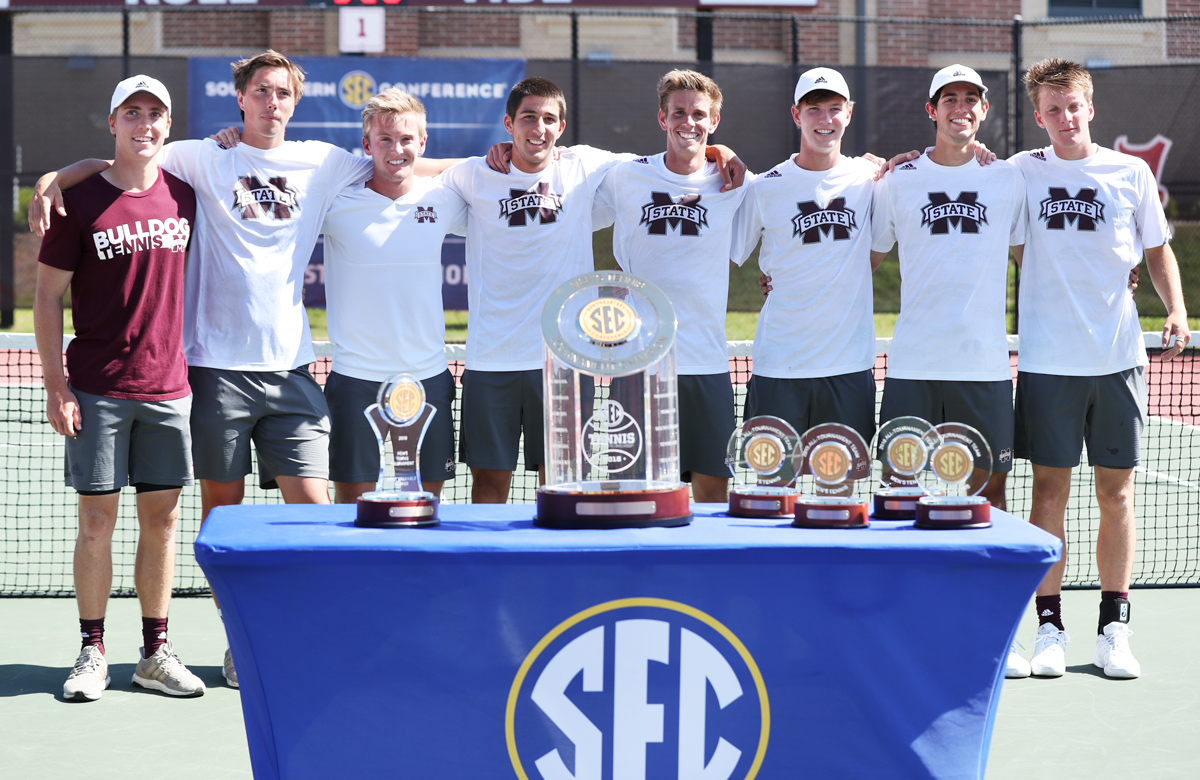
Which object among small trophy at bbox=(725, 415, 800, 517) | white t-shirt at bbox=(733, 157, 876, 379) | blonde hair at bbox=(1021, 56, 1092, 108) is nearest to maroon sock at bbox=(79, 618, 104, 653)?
small trophy at bbox=(725, 415, 800, 517)

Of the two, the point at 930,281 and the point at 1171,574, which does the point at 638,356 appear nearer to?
the point at 930,281

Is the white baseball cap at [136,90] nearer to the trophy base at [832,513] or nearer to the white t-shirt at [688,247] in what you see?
the white t-shirt at [688,247]

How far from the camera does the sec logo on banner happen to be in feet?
9.41

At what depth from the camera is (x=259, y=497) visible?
7141 millimetres

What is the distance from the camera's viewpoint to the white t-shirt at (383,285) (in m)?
4.25

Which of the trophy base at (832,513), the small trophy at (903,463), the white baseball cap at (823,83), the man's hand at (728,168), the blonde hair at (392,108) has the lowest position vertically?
the trophy base at (832,513)

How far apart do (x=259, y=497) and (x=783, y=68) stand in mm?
7125

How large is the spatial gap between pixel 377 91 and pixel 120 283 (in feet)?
26.6

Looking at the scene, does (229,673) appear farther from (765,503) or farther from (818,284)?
(818,284)

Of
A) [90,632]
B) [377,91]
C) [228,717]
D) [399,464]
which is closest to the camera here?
[399,464]

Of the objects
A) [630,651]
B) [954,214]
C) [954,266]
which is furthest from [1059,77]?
[630,651]

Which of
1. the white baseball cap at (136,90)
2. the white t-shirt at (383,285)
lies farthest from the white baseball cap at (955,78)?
the white baseball cap at (136,90)

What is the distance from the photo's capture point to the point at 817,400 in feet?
14.2

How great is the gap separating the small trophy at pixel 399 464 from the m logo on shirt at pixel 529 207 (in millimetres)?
1301
